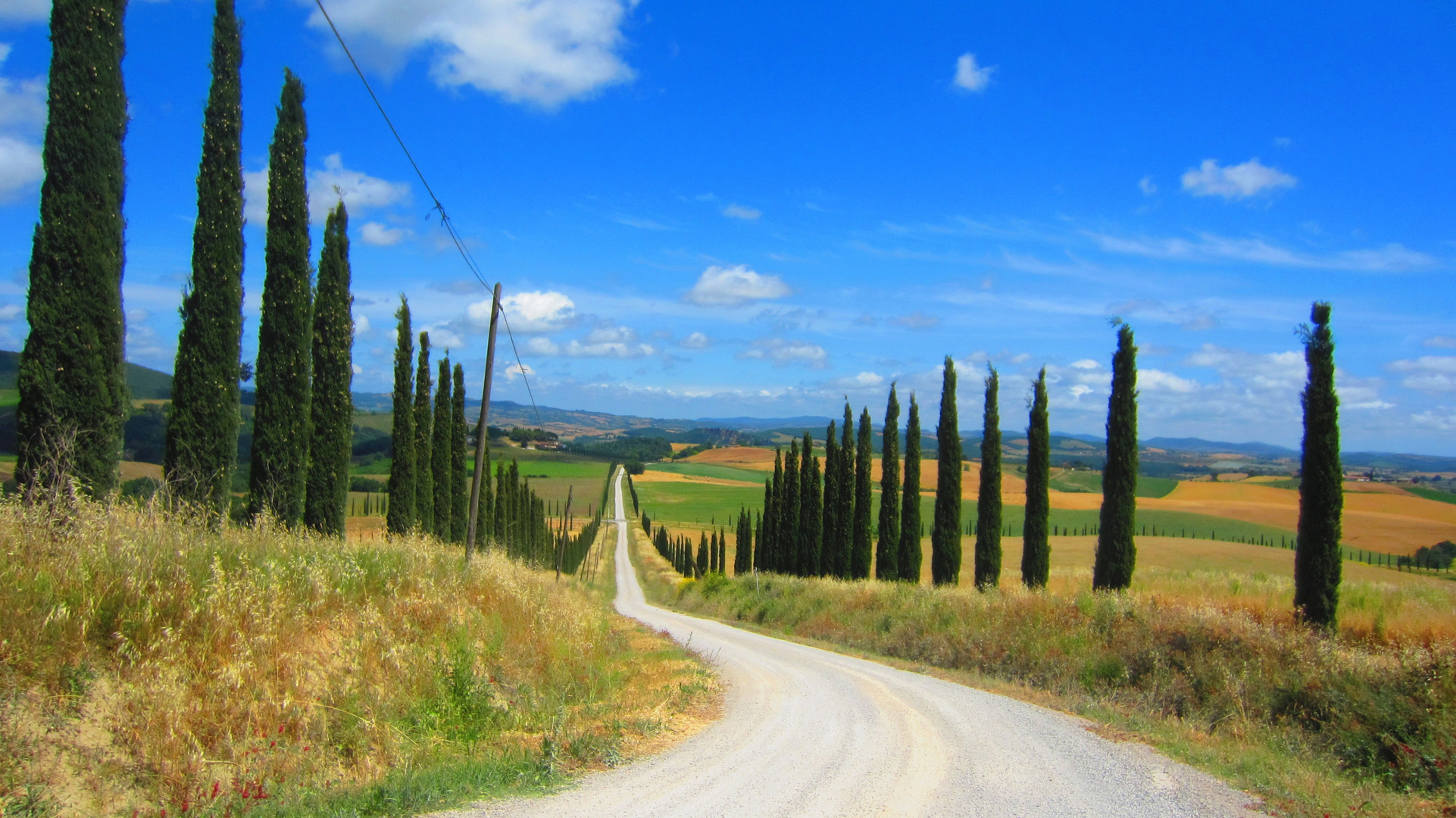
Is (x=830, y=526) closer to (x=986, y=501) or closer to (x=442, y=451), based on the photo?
(x=986, y=501)

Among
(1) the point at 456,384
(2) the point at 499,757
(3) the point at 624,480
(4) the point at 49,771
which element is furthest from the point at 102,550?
(3) the point at 624,480

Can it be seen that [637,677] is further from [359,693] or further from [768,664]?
[359,693]

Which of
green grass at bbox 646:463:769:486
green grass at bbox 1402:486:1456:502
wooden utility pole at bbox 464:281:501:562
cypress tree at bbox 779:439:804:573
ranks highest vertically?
wooden utility pole at bbox 464:281:501:562

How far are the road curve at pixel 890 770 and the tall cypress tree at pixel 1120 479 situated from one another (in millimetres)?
16863

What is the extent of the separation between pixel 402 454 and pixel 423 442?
7.31 feet

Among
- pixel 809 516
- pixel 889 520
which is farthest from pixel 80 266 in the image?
pixel 809 516

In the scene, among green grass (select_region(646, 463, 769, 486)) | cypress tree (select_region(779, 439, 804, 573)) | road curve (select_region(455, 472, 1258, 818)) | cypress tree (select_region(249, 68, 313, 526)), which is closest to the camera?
road curve (select_region(455, 472, 1258, 818))

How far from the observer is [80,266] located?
10.7 m

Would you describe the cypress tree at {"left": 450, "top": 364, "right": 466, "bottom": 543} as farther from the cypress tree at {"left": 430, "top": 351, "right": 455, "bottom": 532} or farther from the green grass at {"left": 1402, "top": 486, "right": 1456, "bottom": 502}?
the green grass at {"left": 1402, "top": 486, "right": 1456, "bottom": 502}

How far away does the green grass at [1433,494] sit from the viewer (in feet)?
231

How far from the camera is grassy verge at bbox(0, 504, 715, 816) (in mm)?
5293

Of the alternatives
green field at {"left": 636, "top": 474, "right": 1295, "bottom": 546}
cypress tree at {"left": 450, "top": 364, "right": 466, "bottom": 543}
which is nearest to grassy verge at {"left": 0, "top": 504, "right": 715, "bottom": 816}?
cypress tree at {"left": 450, "top": 364, "right": 466, "bottom": 543}

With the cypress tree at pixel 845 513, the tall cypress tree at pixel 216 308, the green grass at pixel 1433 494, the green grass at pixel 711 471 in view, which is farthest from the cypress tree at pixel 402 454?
the green grass at pixel 711 471

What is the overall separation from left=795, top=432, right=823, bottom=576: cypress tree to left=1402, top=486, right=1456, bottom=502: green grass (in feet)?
203
